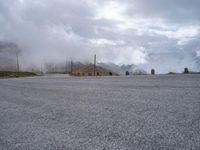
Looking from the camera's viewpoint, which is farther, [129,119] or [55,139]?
[129,119]

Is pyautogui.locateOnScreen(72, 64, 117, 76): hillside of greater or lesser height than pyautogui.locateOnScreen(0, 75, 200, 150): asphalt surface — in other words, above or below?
above

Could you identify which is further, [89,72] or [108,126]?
[89,72]

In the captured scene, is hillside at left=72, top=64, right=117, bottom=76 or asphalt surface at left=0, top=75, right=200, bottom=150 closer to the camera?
asphalt surface at left=0, top=75, right=200, bottom=150

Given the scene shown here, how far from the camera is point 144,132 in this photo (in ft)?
19.6

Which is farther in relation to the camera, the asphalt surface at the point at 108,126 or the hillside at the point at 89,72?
the hillside at the point at 89,72

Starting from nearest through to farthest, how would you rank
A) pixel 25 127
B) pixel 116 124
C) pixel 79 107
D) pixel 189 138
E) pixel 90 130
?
pixel 189 138
pixel 90 130
pixel 116 124
pixel 25 127
pixel 79 107

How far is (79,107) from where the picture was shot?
9.73 metres

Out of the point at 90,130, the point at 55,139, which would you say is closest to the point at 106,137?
the point at 90,130

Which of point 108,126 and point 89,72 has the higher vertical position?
point 89,72

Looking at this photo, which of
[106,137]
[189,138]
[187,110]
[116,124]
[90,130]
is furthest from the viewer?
[187,110]

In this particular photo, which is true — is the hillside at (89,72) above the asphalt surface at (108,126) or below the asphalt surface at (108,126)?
above

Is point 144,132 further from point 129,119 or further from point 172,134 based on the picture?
point 129,119

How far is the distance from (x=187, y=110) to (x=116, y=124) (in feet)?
7.90

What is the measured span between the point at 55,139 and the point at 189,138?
2.87 m
